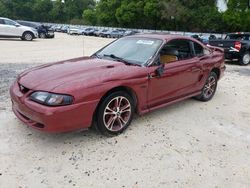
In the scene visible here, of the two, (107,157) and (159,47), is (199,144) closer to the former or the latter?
(107,157)

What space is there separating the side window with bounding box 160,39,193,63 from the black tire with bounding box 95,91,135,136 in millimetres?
1116

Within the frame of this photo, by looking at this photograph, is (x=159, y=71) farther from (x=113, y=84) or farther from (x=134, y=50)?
(x=113, y=84)

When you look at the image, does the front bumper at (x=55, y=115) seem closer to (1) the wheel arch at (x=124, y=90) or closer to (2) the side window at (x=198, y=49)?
(1) the wheel arch at (x=124, y=90)

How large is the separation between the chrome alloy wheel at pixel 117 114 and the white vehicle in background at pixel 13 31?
65.4 feet

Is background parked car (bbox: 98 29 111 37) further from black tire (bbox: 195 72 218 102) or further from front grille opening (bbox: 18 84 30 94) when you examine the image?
front grille opening (bbox: 18 84 30 94)

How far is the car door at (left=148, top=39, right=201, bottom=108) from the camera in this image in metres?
4.86

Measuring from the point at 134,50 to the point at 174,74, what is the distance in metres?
0.81

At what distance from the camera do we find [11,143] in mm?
4125

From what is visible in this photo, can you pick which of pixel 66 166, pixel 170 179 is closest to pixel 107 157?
pixel 66 166

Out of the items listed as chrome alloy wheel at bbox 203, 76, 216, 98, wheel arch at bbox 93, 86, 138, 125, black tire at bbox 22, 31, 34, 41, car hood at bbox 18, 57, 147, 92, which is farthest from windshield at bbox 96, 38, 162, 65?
black tire at bbox 22, 31, 34, 41

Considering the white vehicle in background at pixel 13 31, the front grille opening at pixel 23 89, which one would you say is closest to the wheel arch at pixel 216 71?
the front grille opening at pixel 23 89

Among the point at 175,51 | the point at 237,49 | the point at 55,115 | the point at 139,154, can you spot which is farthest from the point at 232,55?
the point at 55,115

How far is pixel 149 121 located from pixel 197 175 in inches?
65.9

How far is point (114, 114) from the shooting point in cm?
436
